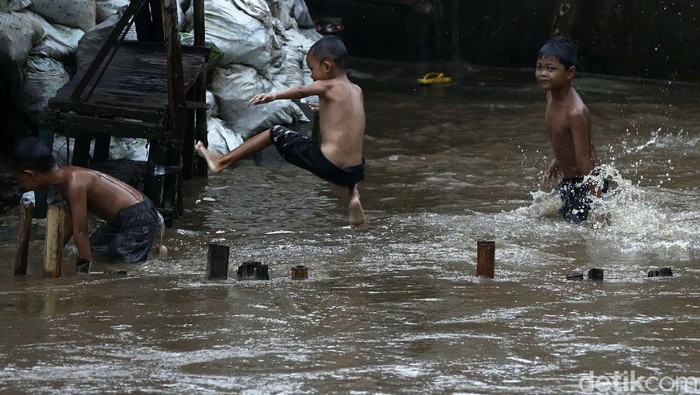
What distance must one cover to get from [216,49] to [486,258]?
457cm

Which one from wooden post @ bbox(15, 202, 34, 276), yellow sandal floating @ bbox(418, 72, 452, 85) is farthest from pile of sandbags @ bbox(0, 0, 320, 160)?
wooden post @ bbox(15, 202, 34, 276)

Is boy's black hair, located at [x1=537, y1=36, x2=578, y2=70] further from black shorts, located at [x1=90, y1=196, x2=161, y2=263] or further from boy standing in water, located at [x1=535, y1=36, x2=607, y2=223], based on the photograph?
black shorts, located at [x1=90, y1=196, x2=161, y2=263]

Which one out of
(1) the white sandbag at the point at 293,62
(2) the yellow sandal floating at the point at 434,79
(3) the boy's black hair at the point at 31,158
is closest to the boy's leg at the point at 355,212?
(3) the boy's black hair at the point at 31,158

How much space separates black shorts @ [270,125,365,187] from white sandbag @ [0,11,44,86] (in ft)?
8.45

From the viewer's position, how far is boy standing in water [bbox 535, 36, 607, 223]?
7.03 metres

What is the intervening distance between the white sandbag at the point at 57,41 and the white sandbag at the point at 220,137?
1.20 m

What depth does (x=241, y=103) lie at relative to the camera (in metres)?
9.51

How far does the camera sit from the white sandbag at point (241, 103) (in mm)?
9469

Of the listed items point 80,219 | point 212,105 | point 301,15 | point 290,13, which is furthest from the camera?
point 301,15

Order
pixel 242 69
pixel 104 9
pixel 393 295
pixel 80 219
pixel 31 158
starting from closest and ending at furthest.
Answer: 1. pixel 393 295
2. pixel 31 158
3. pixel 80 219
4. pixel 104 9
5. pixel 242 69

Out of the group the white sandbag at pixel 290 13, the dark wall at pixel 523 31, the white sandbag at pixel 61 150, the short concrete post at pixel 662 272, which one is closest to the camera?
the short concrete post at pixel 662 272

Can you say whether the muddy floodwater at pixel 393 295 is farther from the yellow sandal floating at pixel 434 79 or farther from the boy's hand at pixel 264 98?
the yellow sandal floating at pixel 434 79

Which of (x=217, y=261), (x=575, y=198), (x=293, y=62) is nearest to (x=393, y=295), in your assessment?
(x=217, y=261)

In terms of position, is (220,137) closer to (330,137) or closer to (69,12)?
(69,12)
